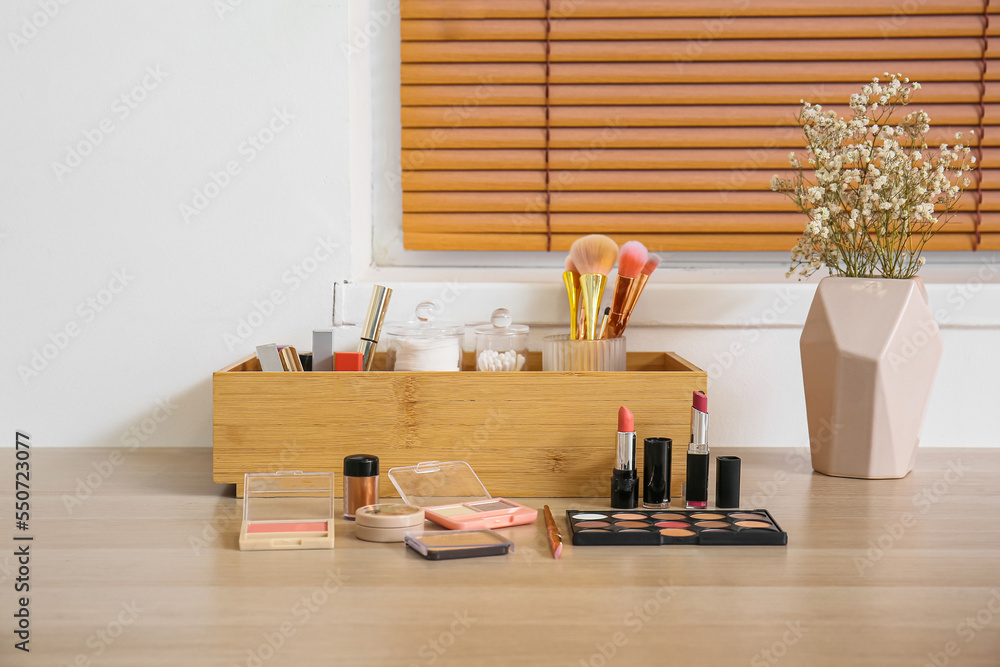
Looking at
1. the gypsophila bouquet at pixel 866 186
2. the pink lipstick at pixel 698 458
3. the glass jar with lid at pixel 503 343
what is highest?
the gypsophila bouquet at pixel 866 186

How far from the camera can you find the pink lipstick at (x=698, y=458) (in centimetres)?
88

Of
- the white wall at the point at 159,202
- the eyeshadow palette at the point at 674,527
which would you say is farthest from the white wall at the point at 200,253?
the eyeshadow palette at the point at 674,527

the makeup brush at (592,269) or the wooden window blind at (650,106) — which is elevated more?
the wooden window blind at (650,106)

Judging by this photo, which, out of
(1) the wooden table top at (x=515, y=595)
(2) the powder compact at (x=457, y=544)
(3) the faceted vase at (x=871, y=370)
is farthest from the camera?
(3) the faceted vase at (x=871, y=370)

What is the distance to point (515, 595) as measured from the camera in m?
0.64

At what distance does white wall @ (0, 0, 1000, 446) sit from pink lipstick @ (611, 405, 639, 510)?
1.12ft

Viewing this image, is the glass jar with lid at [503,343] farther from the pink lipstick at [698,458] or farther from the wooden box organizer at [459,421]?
the pink lipstick at [698,458]

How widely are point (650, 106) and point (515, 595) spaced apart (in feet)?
2.81

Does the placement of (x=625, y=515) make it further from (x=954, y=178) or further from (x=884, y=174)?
(x=954, y=178)

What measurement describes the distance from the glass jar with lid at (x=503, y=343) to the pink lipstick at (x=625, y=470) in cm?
21

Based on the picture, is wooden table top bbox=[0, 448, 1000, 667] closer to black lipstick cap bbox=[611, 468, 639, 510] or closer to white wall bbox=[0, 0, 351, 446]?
black lipstick cap bbox=[611, 468, 639, 510]

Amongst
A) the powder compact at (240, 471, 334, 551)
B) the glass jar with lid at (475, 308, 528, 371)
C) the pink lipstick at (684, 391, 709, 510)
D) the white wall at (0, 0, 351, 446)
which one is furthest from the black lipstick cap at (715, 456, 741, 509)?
the white wall at (0, 0, 351, 446)

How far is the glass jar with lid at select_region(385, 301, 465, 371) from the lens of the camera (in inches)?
39.8

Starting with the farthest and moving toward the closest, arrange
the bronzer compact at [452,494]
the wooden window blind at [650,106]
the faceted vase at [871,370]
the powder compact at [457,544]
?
1. the wooden window blind at [650,106]
2. the faceted vase at [871,370]
3. the bronzer compact at [452,494]
4. the powder compact at [457,544]
